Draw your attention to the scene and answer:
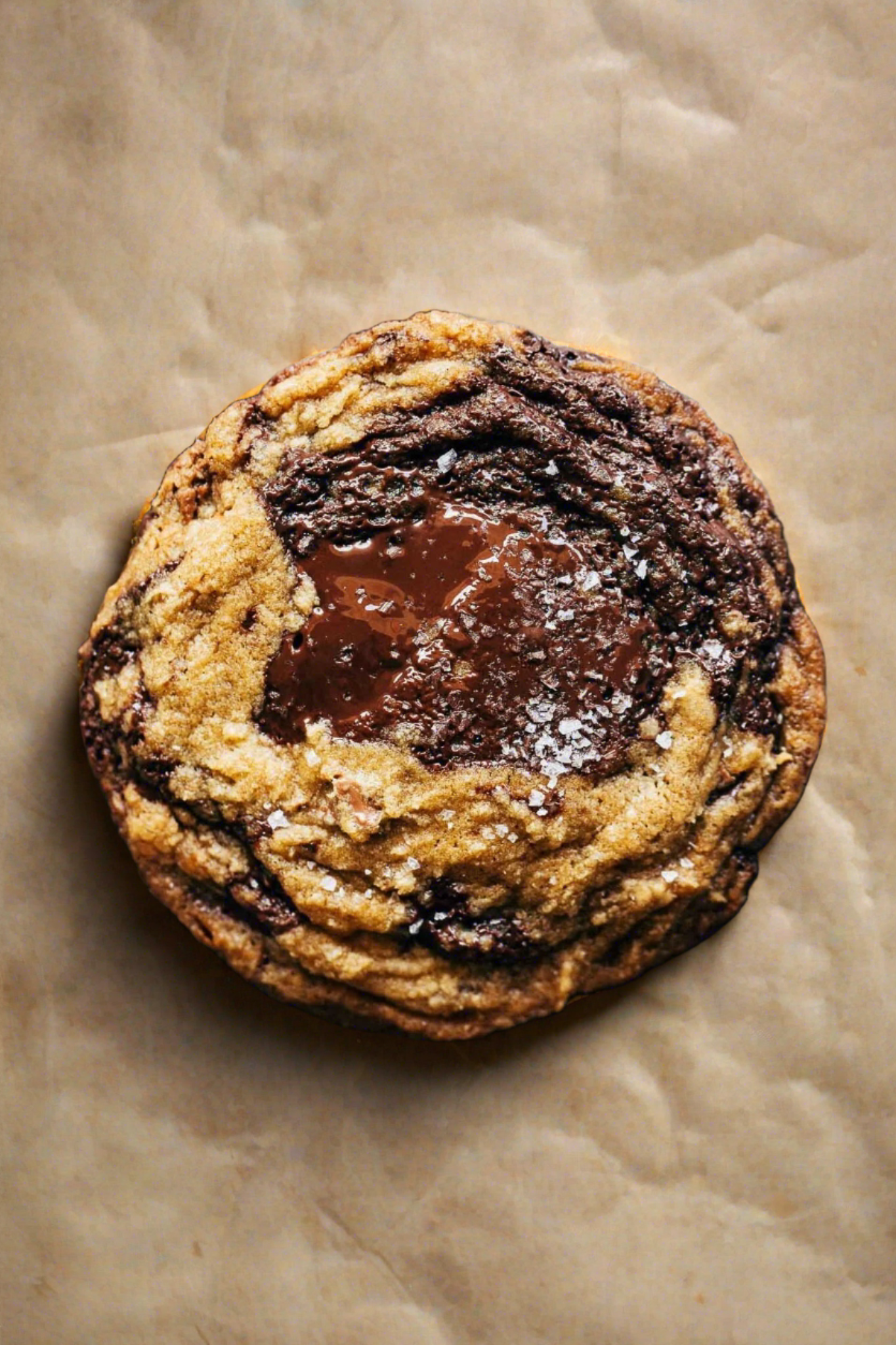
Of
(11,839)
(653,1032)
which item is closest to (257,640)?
(11,839)

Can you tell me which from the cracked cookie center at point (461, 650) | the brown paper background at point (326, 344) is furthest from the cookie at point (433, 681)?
the brown paper background at point (326, 344)

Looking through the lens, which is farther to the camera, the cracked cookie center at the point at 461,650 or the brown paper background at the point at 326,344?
the brown paper background at the point at 326,344

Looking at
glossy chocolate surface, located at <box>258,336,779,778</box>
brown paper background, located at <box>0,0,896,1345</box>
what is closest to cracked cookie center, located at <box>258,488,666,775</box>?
glossy chocolate surface, located at <box>258,336,779,778</box>

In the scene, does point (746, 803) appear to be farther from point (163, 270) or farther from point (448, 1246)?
point (163, 270)

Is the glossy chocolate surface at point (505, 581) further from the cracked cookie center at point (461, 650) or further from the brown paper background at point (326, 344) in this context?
the brown paper background at point (326, 344)

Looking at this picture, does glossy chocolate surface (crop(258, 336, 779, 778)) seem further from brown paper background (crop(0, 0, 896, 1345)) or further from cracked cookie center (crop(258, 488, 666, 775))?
brown paper background (crop(0, 0, 896, 1345))

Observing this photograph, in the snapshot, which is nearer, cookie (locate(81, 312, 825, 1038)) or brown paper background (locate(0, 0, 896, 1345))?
cookie (locate(81, 312, 825, 1038))
